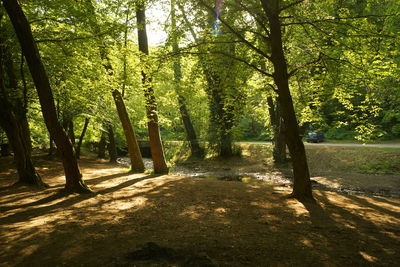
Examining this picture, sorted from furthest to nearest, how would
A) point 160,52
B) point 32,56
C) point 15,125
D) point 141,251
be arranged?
point 15,125 < point 160,52 < point 32,56 < point 141,251

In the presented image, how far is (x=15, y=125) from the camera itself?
30.6ft

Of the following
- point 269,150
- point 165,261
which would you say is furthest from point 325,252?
point 269,150

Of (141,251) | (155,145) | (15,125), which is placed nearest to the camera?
(141,251)

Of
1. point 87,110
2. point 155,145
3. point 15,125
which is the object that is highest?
point 87,110

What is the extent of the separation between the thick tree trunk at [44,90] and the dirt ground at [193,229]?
725 mm

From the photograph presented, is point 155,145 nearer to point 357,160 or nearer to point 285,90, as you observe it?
point 285,90

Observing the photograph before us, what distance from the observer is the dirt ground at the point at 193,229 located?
3768 millimetres

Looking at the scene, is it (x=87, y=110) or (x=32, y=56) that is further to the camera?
(x=87, y=110)

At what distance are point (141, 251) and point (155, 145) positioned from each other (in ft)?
34.0

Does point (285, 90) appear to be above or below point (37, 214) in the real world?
above

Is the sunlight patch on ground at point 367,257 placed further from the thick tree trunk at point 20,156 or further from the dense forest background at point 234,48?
the thick tree trunk at point 20,156

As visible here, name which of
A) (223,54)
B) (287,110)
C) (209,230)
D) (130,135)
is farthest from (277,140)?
(209,230)

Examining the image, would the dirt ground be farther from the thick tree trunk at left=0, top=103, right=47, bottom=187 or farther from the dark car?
the dark car

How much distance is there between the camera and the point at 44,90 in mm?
7578
